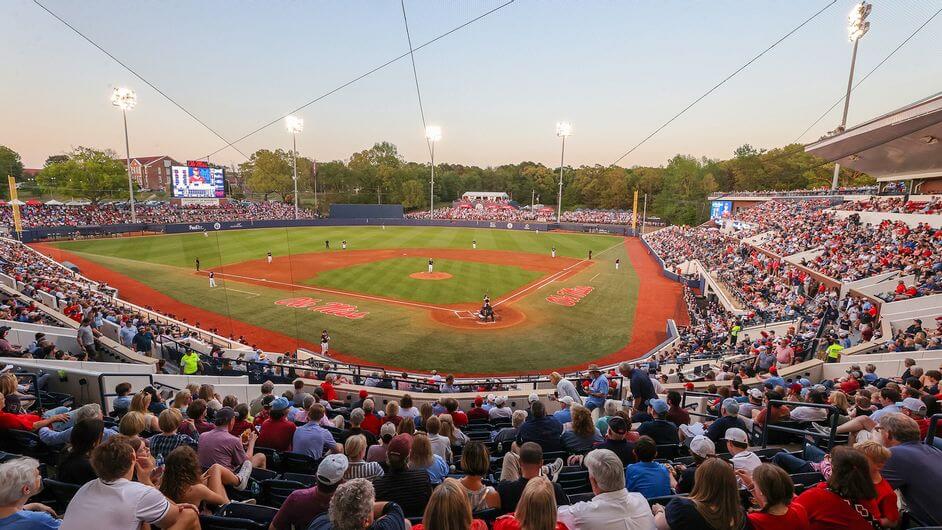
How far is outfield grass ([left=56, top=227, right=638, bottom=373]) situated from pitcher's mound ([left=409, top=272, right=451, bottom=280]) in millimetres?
1529

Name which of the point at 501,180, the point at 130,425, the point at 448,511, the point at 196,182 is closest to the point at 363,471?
the point at 448,511

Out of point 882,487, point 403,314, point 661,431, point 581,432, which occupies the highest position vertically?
point 882,487

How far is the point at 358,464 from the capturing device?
4332 millimetres

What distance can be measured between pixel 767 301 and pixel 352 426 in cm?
2397

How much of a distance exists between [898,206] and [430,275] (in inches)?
1168

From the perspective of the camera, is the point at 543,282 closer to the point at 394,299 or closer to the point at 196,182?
the point at 394,299

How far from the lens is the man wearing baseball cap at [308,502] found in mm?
3615

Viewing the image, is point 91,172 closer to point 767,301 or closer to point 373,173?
point 373,173

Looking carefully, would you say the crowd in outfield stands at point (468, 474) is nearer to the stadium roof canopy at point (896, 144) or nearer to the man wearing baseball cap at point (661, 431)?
the man wearing baseball cap at point (661, 431)

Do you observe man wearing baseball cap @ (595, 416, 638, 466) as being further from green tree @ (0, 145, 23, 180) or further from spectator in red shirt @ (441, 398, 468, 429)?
green tree @ (0, 145, 23, 180)

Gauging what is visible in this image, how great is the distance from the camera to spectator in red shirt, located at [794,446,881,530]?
331 cm

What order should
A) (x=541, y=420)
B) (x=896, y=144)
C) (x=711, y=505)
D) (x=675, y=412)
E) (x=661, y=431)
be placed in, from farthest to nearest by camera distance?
(x=896, y=144) → (x=675, y=412) → (x=661, y=431) → (x=541, y=420) → (x=711, y=505)

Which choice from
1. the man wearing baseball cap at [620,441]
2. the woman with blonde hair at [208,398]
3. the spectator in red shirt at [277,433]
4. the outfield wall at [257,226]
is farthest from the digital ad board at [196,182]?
the man wearing baseball cap at [620,441]

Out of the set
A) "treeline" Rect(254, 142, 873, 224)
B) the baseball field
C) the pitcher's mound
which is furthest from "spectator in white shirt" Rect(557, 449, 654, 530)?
"treeline" Rect(254, 142, 873, 224)
